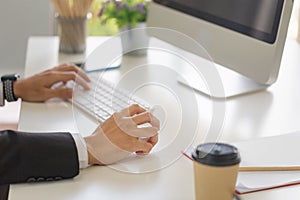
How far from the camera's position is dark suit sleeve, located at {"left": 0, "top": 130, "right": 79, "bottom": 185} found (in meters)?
1.09

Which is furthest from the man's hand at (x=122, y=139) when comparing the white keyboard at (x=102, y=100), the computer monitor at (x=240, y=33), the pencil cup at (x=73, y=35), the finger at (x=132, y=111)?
the pencil cup at (x=73, y=35)

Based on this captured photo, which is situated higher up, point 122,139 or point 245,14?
point 245,14

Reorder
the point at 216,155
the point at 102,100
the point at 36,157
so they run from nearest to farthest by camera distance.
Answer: the point at 216,155
the point at 36,157
the point at 102,100

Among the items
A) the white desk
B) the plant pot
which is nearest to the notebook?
the white desk

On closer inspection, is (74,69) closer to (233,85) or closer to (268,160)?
(233,85)

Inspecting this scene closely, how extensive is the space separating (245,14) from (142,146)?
1.55ft

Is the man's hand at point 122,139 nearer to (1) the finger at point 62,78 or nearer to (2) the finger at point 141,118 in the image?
(2) the finger at point 141,118

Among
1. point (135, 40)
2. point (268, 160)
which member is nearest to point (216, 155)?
point (268, 160)

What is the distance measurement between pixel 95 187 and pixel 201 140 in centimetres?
27

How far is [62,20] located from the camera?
1.84 meters

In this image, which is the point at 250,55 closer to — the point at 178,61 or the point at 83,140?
the point at 178,61

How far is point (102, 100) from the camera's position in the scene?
143cm

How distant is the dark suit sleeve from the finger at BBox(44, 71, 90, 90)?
0.37 m

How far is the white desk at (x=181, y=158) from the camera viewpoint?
105cm
